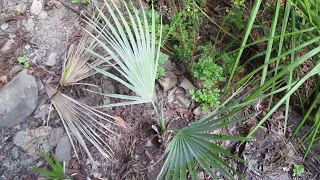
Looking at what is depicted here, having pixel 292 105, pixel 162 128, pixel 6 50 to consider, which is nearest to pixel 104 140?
pixel 162 128

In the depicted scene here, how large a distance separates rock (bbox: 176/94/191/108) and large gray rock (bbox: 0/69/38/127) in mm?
764

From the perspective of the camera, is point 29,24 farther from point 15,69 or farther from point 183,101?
point 183,101

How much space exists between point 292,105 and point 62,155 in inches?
52.6

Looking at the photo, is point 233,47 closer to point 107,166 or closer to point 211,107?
point 211,107

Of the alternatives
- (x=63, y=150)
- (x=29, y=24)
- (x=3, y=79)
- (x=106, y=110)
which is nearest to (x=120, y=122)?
(x=106, y=110)

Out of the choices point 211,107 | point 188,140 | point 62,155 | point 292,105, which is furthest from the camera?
point 292,105

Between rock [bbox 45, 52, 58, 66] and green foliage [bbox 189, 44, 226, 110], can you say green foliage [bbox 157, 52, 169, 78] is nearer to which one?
green foliage [bbox 189, 44, 226, 110]

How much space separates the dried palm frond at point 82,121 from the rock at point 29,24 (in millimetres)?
365

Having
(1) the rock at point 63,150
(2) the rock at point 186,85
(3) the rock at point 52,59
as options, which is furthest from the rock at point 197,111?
(3) the rock at point 52,59

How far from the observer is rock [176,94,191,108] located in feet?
6.72

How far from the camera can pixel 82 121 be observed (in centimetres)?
186

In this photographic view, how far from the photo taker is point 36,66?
1991 mm

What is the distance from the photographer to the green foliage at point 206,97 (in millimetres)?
1981

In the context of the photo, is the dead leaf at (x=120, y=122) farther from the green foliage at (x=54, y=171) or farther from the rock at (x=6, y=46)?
the rock at (x=6, y=46)
